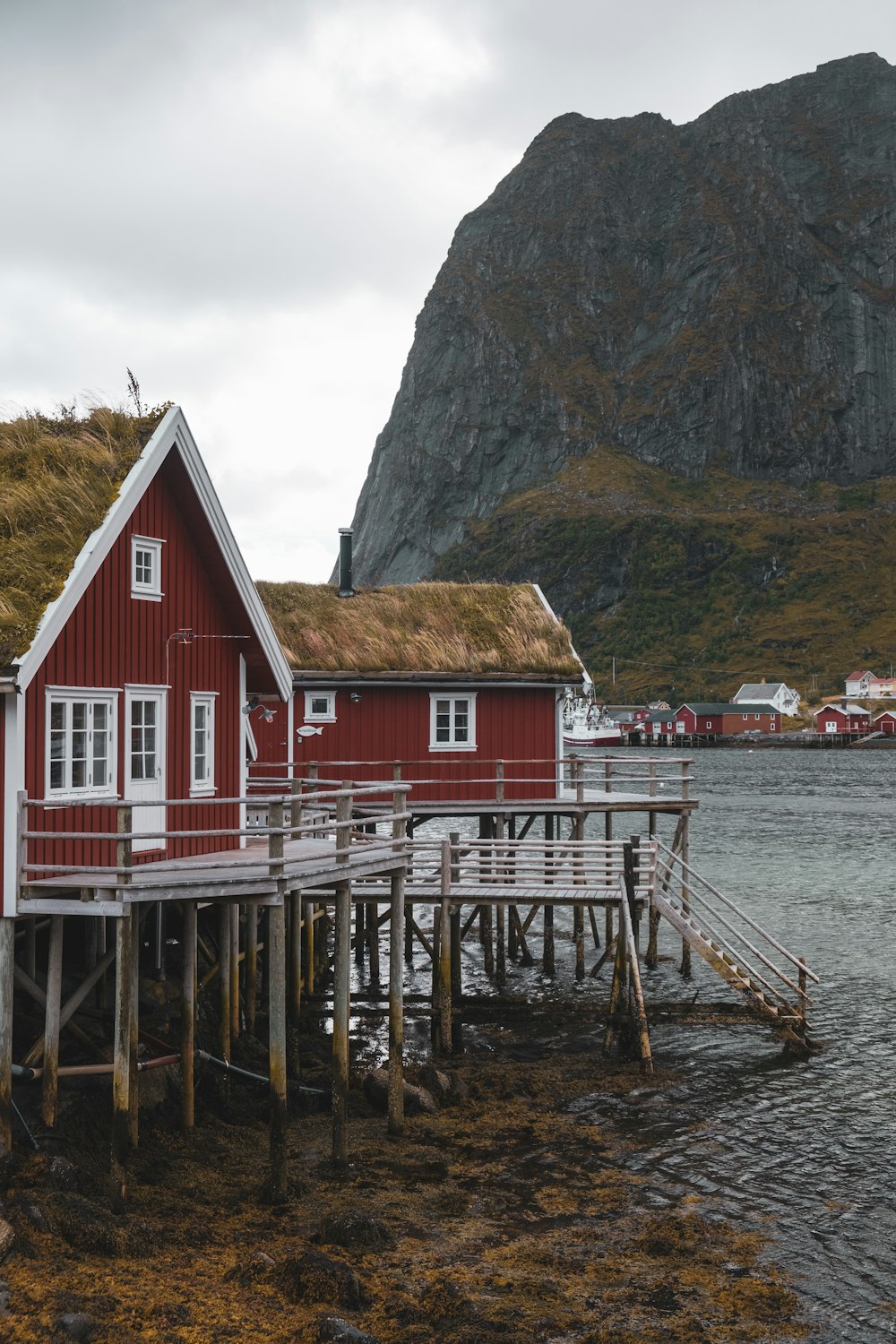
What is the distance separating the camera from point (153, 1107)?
54.9 ft

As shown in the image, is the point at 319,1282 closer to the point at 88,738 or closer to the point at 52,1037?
the point at 52,1037

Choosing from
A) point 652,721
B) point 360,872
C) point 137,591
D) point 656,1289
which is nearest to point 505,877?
point 360,872

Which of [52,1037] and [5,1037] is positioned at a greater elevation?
[5,1037]

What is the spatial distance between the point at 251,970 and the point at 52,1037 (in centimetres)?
655

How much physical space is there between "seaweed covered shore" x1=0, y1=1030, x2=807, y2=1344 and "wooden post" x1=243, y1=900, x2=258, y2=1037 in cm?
289

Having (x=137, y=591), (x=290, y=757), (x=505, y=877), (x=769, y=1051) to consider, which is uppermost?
(x=137, y=591)

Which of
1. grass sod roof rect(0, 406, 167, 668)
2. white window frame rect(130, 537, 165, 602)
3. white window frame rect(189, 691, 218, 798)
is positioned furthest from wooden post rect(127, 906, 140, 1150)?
white window frame rect(130, 537, 165, 602)

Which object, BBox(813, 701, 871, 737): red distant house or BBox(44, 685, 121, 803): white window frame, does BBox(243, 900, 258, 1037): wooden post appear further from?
BBox(813, 701, 871, 737): red distant house

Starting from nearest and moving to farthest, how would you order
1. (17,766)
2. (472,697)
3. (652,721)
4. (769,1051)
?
1. (17,766)
2. (769,1051)
3. (472,697)
4. (652,721)

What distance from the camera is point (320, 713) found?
29938 mm

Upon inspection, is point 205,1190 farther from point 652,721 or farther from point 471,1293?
point 652,721

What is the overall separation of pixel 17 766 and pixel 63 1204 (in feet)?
15.1

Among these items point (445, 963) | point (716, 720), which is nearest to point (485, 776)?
point (445, 963)

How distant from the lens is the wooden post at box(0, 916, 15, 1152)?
14.1 meters
